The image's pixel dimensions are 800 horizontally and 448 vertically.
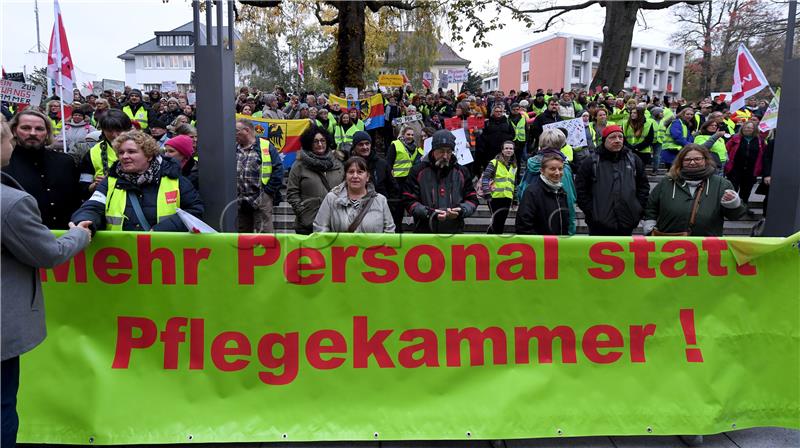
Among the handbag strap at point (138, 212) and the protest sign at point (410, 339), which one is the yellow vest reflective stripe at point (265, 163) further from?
the protest sign at point (410, 339)

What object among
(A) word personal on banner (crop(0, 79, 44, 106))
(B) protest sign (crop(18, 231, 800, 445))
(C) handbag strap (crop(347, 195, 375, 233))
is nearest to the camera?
(B) protest sign (crop(18, 231, 800, 445))

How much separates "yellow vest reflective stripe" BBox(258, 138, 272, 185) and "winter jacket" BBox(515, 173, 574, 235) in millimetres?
2532

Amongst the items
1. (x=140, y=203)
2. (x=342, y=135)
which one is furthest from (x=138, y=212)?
(x=342, y=135)

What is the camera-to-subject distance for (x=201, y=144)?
436cm

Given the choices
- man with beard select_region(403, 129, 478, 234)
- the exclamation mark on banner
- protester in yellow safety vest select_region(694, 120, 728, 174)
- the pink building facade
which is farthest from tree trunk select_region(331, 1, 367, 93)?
the pink building facade

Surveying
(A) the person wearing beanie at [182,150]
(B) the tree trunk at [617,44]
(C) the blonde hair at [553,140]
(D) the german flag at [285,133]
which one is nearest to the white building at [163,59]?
Result: (B) the tree trunk at [617,44]

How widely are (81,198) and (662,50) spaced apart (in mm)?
108534

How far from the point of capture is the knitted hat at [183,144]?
17.9ft

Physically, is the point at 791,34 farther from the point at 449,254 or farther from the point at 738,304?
the point at 449,254

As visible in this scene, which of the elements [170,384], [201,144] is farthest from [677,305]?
[201,144]

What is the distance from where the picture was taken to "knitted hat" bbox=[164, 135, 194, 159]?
546cm

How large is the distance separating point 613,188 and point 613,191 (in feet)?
0.09

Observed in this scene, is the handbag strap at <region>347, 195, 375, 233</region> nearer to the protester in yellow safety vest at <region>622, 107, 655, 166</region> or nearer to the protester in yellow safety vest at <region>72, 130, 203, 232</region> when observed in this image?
the protester in yellow safety vest at <region>72, 130, 203, 232</region>

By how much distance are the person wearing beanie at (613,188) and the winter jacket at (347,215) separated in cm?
211
